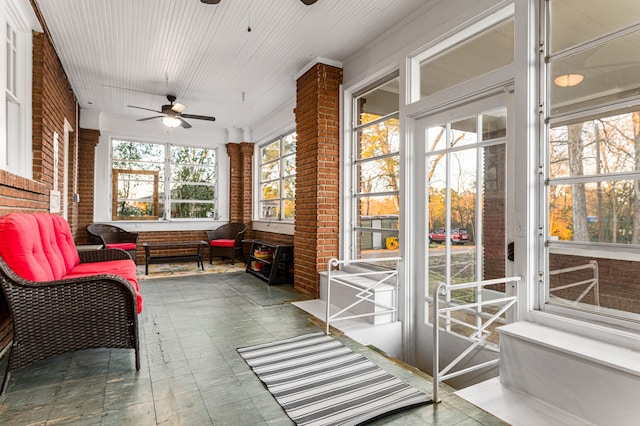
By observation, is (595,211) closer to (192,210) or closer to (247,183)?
(247,183)

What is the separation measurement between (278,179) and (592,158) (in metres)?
5.68

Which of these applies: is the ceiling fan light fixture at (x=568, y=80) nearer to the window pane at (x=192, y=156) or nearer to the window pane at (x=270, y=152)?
the window pane at (x=270, y=152)

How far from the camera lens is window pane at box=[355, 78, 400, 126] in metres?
4.04

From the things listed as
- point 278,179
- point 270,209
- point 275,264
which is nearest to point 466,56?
point 275,264

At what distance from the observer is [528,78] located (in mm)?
2527

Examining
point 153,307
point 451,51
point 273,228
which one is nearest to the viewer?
point 451,51

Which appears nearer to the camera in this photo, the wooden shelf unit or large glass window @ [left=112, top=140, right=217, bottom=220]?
the wooden shelf unit

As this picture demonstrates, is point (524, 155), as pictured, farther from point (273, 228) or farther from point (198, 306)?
point (273, 228)

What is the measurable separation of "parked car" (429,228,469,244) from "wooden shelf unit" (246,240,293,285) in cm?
261

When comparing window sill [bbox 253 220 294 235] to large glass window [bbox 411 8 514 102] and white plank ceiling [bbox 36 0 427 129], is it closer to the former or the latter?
white plank ceiling [bbox 36 0 427 129]

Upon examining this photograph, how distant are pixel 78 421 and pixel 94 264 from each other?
7.68 feet

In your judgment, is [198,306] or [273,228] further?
[273,228]

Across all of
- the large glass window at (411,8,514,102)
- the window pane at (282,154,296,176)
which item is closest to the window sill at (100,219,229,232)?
the window pane at (282,154,296,176)

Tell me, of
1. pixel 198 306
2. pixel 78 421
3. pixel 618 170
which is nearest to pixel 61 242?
pixel 198 306
